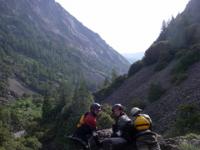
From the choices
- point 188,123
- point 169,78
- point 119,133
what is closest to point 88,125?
point 119,133

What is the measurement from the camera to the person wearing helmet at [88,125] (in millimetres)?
17031

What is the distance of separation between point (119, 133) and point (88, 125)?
5.47 feet

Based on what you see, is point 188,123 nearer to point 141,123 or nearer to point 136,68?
point 141,123

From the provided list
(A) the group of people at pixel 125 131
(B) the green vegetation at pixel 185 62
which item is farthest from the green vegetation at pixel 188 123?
(B) the green vegetation at pixel 185 62

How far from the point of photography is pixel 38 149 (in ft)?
231

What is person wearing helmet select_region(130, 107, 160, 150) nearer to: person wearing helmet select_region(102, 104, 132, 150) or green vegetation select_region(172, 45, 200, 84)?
person wearing helmet select_region(102, 104, 132, 150)

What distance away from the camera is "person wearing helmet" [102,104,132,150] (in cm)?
1540

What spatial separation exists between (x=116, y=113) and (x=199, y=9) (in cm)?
7616

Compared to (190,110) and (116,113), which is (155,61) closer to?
(190,110)

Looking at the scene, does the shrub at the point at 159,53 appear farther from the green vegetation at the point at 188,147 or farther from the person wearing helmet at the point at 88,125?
the green vegetation at the point at 188,147

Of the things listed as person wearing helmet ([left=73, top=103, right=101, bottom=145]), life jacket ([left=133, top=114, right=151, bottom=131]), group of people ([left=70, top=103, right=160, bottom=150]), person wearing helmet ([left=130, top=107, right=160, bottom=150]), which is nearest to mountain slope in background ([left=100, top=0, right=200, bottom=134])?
person wearing helmet ([left=73, top=103, right=101, bottom=145])

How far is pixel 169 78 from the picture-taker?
66000 mm

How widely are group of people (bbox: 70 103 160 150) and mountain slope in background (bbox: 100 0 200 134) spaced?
67.3 feet

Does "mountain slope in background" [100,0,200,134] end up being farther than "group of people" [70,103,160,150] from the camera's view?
Yes
